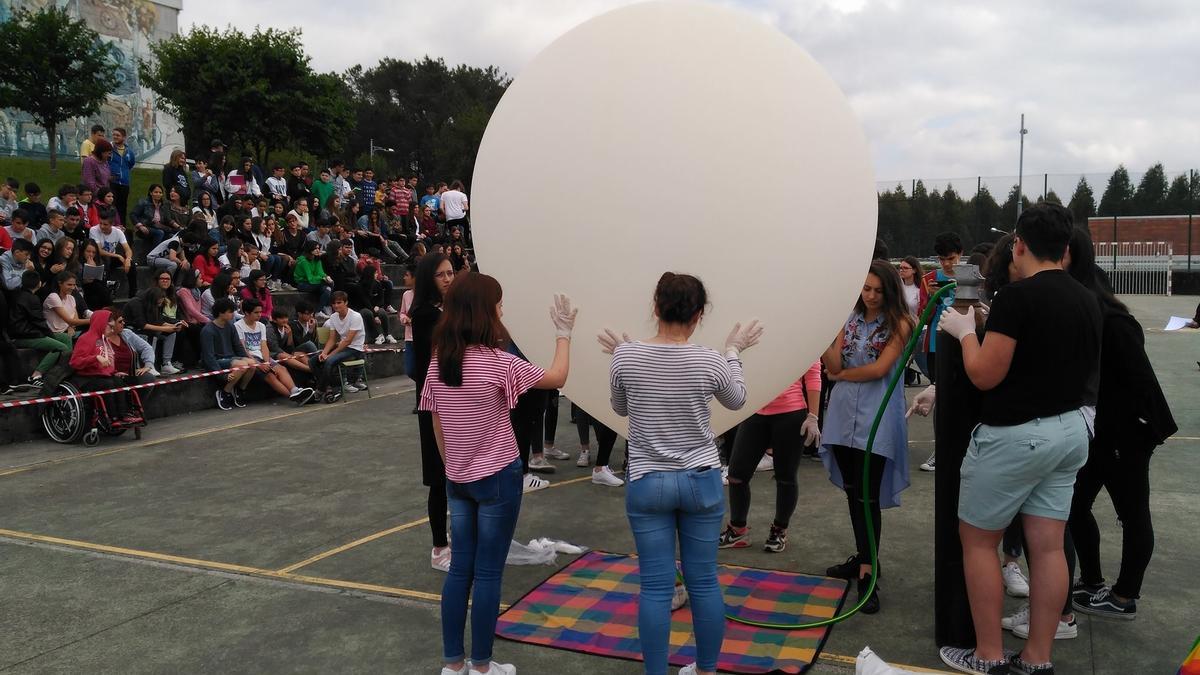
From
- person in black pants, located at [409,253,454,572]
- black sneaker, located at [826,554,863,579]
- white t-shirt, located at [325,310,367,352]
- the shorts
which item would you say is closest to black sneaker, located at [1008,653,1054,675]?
the shorts

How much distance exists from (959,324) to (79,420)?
7.53 meters

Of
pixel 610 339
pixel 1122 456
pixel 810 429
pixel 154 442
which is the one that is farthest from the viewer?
pixel 154 442

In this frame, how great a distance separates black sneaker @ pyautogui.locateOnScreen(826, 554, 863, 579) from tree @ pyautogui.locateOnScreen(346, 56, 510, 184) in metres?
47.8

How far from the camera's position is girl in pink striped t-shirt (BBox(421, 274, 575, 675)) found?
9.41 ft

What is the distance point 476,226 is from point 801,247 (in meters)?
1.21

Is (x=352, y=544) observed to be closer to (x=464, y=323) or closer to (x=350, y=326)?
(x=464, y=323)

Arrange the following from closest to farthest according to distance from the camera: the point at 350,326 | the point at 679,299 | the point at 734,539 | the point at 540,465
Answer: the point at 679,299 < the point at 734,539 < the point at 540,465 < the point at 350,326

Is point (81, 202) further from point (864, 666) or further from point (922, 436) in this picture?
point (864, 666)

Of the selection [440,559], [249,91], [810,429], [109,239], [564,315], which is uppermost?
[249,91]

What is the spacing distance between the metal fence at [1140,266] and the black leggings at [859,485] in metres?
26.6

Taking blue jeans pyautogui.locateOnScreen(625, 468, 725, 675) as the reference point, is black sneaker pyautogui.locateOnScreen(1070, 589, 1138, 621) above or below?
below

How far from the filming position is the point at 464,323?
9.37 ft

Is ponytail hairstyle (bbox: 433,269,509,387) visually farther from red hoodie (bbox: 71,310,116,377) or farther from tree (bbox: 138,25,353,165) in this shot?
tree (bbox: 138,25,353,165)

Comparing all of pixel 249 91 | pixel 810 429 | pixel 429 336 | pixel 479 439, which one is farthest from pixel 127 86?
pixel 479 439
